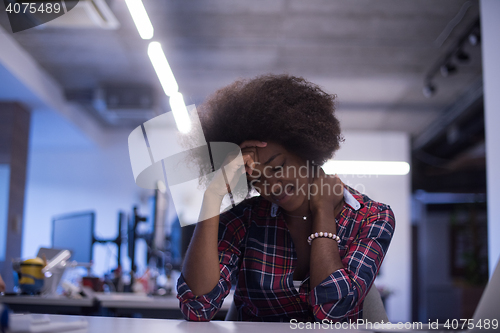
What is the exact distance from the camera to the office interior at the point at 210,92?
116 inches

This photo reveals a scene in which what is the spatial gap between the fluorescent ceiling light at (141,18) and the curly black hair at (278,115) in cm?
181

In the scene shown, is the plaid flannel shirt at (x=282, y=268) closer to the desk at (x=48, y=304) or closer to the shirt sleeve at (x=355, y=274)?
the shirt sleeve at (x=355, y=274)

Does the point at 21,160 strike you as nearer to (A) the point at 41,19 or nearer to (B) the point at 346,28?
(A) the point at 41,19

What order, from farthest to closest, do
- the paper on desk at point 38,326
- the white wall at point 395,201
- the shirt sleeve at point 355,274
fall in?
the white wall at point 395,201
the shirt sleeve at point 355,274
the paper on desk at point 38,326

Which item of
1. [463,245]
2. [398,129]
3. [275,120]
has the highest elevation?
[398,129]

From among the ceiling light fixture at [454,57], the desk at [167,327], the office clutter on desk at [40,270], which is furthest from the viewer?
the ceiling light fixture at [454,57]

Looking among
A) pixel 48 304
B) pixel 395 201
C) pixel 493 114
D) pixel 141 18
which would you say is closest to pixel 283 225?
pixel 48 304

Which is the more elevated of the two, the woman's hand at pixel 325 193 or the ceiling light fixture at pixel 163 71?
the ceiling light fixture at pixel 163 71

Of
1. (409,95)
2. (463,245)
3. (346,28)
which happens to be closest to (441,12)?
(346,28)

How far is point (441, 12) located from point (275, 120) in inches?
110

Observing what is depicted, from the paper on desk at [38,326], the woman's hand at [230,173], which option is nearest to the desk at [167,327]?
the paper on desk at [38,326]

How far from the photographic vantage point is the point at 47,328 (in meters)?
0.72

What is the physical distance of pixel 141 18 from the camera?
3.21 metres

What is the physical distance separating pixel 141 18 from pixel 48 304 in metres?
2.10
